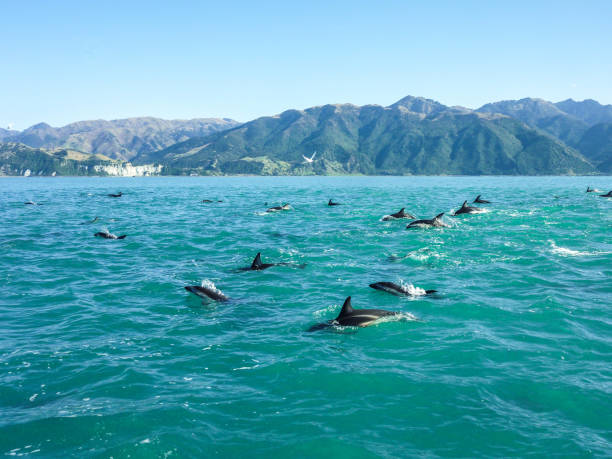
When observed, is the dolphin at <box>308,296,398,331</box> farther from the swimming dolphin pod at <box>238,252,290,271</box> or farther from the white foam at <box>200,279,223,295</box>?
the swimming dolphin pod at <box>238,252,290,271</box>

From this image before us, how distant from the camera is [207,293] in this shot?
771 inches

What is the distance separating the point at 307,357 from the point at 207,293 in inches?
305

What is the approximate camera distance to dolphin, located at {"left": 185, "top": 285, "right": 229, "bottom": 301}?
19.5 meters

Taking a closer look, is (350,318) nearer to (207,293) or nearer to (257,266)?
(207,293)

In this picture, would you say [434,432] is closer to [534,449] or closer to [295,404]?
[534,449]

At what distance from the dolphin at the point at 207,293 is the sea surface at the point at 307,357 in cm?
74

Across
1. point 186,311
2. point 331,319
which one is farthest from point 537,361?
point 186,311

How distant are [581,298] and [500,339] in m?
7.00

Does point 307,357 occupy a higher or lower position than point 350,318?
lower

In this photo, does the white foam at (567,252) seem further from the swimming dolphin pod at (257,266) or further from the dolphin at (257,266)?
the swimming dolphin pod at (257,266)

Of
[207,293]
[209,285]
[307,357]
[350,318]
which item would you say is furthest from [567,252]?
[207,293]

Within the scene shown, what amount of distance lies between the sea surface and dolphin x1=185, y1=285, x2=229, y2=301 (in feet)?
2.42

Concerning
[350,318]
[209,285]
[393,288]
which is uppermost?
[393,288]

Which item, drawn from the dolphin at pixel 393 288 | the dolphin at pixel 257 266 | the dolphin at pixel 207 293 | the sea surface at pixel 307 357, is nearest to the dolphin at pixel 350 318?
the sea surface at pixel 307 357
